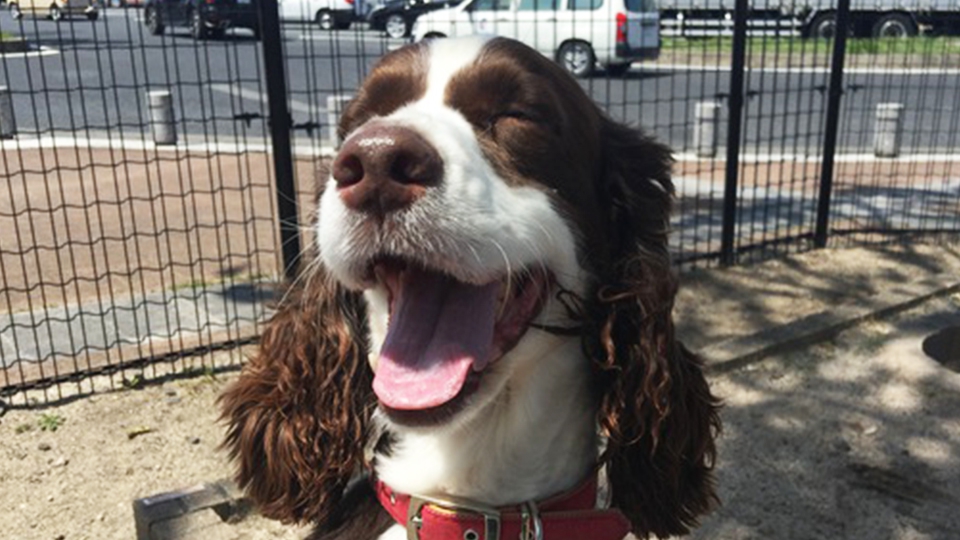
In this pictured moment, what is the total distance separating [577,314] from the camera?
2.01 meters

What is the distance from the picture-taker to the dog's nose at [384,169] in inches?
63.5

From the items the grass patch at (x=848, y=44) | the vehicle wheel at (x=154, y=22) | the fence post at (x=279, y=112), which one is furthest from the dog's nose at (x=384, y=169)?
the grass patch at (x=848, y=44)

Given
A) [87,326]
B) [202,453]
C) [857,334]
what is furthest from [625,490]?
[87,326]

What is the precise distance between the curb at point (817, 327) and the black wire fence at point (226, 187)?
3.53ft

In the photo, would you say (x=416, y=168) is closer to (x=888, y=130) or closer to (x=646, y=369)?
(x=646, y=369)

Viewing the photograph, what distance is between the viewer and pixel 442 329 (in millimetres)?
1868

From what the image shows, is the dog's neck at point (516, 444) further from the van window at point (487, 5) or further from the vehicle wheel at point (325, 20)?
the van window at point (487, 5)

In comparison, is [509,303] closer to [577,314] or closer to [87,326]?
[577,314]

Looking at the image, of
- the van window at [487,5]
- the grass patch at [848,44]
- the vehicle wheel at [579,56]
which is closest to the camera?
the vehicle wheel at [579,56]

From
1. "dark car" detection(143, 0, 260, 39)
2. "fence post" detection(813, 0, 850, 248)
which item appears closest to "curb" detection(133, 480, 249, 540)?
"dark car" detection(143, 0, 260, 39)

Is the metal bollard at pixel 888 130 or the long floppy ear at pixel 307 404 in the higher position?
the long floppy ear at pixel 307 404

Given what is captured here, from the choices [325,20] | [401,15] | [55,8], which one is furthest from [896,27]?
[55,8]

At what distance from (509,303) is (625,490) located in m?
0.59

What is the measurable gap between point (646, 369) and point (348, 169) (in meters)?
0.76
